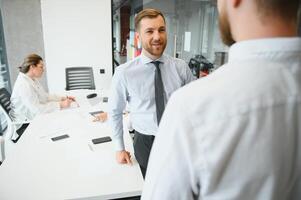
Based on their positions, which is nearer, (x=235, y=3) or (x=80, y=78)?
(x=235, y=3)

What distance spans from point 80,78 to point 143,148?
2859 millimetres

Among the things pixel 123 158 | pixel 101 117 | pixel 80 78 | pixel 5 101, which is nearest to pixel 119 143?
pixel 123 158

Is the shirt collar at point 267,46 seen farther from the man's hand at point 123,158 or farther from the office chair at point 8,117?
the office chair at point 8,117

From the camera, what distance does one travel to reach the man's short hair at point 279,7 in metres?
0.48

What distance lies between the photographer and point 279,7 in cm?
48

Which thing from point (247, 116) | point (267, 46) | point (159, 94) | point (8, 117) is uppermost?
point (267, 46)

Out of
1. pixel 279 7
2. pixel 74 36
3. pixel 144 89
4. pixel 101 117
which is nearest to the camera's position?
pixel 279 7

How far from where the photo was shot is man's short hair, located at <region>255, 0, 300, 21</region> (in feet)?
1.56

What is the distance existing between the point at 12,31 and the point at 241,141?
4.83m

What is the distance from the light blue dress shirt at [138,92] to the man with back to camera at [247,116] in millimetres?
1101

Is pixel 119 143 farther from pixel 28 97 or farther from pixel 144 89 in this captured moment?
pixel 28 97

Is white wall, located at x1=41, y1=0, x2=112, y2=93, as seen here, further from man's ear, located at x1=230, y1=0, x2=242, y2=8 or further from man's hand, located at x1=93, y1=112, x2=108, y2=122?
man's ear, located at x1=230, y1=0, x2=242, y2=8

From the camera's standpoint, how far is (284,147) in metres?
0.51

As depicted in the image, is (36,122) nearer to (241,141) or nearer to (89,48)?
(241,141)
